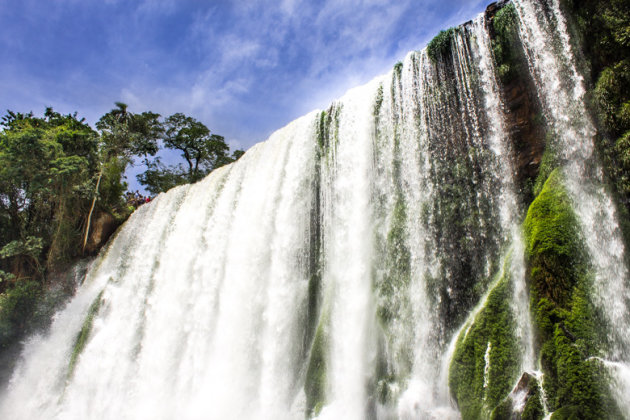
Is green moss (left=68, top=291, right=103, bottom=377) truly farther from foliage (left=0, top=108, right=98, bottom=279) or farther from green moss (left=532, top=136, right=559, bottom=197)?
green moss (left=532, top=136, right=559, bottom=197)

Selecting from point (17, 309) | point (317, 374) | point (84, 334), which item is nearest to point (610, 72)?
point (317, 374)

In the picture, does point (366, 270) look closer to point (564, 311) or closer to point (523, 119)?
point (564, 311)

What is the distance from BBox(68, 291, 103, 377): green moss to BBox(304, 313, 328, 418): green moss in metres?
9.13

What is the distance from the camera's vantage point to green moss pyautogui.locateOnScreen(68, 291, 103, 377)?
12.2 meters

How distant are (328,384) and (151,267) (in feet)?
26.8

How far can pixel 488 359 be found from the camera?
4.77 m

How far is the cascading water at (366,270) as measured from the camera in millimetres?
5375

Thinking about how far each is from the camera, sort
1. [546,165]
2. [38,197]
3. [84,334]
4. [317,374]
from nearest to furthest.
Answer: [546,165], [317,374], [84,334], [38,197]

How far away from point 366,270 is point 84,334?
34.5ft

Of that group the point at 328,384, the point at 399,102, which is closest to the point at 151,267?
the point at 328,384

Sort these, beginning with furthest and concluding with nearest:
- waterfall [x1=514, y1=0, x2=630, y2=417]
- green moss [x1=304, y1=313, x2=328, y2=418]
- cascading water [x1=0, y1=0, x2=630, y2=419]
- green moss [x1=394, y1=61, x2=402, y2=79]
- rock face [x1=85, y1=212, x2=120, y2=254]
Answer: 1. rock face [x1=85, y1=212, x2=120, y2=254]
2. green moss [x1=394, y1=61, x2=402, y2=79]
3. green moss [x1=304, y1=313, x2=328, y2=418]
4. cascading water [x1=0, y1=0, x2=630, y2=419]
5. waterfall [x1=514, y1=0, x2=630, y2=417]

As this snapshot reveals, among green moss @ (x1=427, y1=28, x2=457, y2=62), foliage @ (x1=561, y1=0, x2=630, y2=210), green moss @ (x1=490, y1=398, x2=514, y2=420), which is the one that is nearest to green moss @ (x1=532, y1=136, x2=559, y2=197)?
foliage @ (x1=561, y1=0, x2=630, y2=210)

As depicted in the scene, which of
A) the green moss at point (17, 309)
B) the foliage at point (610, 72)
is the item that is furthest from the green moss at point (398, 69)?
the green moss at point (17, 309)

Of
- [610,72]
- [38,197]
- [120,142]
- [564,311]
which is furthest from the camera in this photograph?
[120,142]
